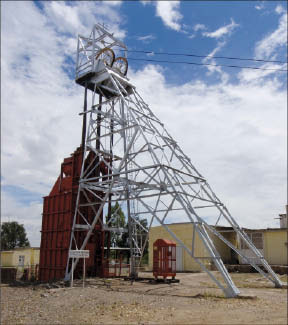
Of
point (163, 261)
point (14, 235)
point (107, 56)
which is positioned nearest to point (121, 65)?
point (107, 56)

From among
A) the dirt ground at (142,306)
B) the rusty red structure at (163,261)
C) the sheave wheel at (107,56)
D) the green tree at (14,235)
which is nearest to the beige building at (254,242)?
the rusty red structure at (163,261)

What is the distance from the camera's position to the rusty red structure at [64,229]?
70.4 feet

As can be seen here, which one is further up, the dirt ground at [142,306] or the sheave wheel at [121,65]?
the sheave wheel at [121,65]

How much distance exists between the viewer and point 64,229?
21641 mm

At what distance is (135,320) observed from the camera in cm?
1007

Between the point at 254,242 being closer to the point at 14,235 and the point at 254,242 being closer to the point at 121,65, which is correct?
the point at 121,65

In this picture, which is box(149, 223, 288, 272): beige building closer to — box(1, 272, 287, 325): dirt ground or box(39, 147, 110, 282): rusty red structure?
box(39, 147, 110, 282): rusty red structure

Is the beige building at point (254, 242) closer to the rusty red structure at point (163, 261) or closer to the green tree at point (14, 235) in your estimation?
the rusty red structure at point (163, 261)

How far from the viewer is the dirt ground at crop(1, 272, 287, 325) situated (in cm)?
1008

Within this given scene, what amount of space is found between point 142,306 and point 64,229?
10985 millimetres

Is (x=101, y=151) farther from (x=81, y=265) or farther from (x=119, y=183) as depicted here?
(x=81, y=265)

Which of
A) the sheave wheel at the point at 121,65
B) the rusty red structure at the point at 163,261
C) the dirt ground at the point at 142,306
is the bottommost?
the dirt ground at the point at 142,306

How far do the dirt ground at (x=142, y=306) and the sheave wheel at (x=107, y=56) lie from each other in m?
15.1

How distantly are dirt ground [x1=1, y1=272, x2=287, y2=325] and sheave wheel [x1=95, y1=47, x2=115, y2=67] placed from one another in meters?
15.1
